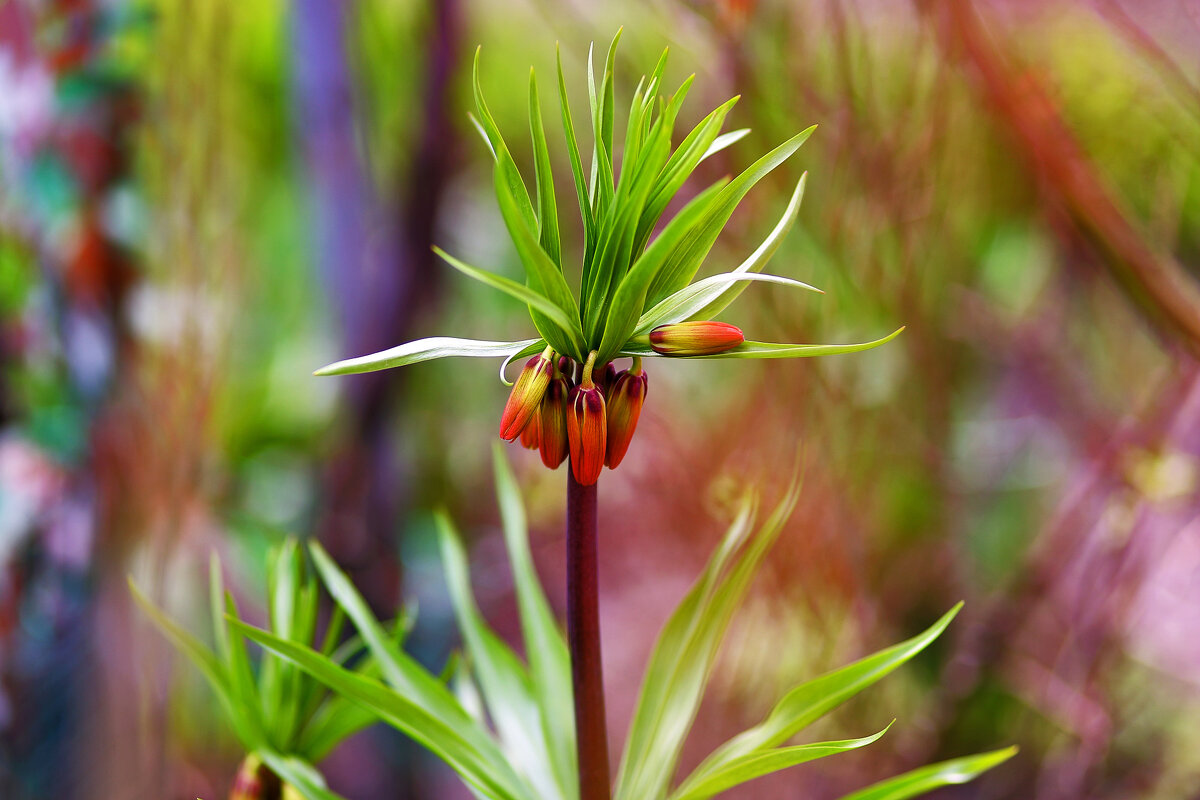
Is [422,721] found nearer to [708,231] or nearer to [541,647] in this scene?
[541,647]

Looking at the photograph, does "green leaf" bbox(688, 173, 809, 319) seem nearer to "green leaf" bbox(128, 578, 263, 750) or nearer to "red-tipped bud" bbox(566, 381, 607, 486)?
"red-tipped bud" bbox(566, 381, 607, 486)

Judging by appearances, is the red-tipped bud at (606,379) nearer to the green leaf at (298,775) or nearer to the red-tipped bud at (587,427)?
the red-tipped bud at (587,427)

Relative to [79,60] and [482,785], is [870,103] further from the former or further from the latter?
[79,60]

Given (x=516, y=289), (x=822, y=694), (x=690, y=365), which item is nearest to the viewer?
(x=516, y=289)

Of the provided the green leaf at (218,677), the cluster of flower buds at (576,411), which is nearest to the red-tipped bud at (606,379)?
the cluster of flower buds at (576,411)

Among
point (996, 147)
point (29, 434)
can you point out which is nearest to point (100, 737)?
point (29, 434)

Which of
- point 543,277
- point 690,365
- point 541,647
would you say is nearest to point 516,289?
point 543,277

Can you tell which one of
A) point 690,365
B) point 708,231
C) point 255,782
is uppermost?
point 708,231
